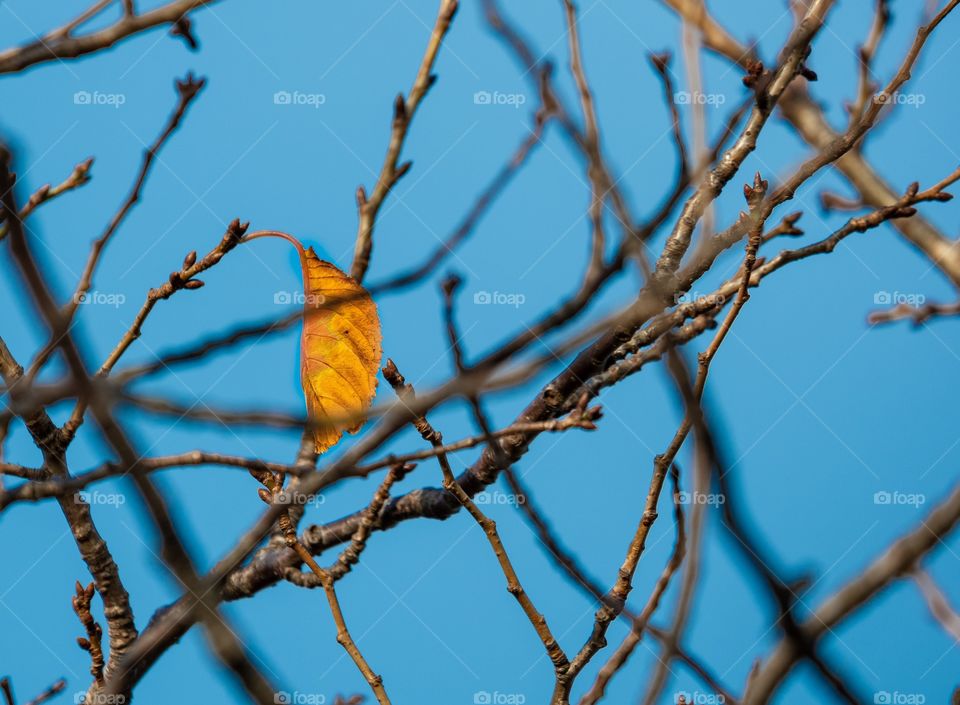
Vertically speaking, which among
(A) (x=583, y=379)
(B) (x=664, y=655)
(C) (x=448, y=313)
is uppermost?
(C) (x=448, y=313)

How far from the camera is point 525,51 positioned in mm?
1285

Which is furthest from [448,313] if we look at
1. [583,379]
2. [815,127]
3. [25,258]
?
[815,127]

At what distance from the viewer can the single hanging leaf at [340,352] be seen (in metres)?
1.37

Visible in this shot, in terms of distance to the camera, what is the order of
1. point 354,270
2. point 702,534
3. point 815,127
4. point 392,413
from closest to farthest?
point 702,534 → point 392,413 → point 354,270 → point 815,127

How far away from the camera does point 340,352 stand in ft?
4.53

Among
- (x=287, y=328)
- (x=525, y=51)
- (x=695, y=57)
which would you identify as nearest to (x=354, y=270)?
(x=287, y=328)

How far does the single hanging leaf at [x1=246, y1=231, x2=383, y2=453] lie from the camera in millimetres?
1365

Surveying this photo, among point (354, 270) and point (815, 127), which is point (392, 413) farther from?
point (815, 127)

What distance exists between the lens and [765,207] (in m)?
1.07

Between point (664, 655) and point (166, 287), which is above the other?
point (166, 287)

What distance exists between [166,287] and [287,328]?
0.56 feet

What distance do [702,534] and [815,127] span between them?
4.97ft

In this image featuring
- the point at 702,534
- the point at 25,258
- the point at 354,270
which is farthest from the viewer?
the point at 354,270

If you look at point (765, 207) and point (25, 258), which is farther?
point (765, 207)
